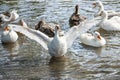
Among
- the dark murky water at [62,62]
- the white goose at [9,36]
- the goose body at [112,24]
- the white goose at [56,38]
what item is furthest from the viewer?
the goose body at [112,24]

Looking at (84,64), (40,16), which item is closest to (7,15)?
(40,16)

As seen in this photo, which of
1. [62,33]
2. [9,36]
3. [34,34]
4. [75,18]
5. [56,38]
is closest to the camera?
[56,38]

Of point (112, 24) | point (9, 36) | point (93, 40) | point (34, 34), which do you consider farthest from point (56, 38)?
point (112, 24)

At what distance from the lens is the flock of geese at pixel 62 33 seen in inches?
499

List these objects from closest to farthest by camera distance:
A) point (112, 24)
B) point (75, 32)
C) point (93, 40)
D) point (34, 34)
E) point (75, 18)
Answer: point (34, 34) → point (75, 32) → point (93, 40) → point (112, 24) → point (75, 18)

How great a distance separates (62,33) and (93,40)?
1.34 metres

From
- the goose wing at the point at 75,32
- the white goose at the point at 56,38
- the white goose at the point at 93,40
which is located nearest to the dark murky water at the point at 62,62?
the white goose at the point at 93,40

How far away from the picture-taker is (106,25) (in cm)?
1623

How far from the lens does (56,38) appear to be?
12578 mm

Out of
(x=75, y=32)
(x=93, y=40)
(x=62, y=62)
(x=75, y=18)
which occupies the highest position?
(x=75, y=32)

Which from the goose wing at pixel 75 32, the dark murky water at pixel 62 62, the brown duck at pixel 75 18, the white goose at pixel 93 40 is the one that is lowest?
the dark murky water at pixel 62 62

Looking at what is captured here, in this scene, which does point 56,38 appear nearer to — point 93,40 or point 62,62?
point 62,62

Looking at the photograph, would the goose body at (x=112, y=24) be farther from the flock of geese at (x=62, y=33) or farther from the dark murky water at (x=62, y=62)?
the dark murky water at (x=62, y=62)

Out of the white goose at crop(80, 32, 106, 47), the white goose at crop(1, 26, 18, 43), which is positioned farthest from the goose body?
the white goose at crop(1, 26, 18, 43)
